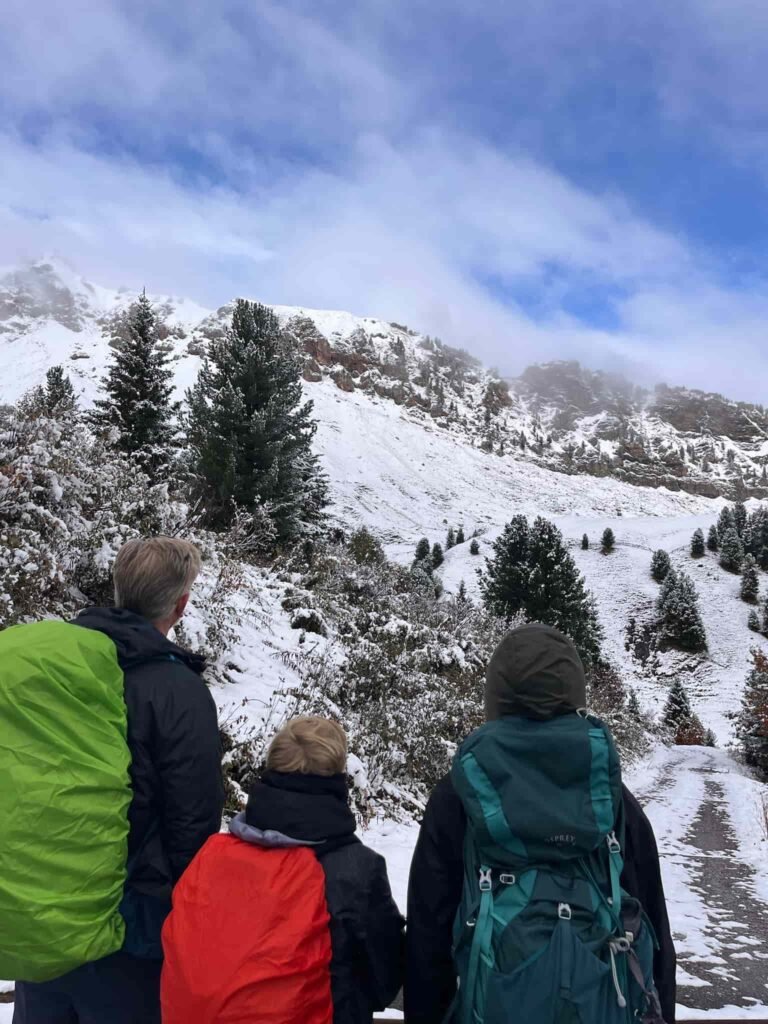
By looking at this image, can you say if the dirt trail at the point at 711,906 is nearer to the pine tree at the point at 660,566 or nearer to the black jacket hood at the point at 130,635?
the black jacket hood at the point at 130,635

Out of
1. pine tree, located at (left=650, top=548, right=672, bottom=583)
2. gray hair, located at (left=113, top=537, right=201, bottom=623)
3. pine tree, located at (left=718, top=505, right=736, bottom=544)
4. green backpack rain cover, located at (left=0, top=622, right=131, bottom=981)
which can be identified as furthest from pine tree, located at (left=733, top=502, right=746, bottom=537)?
green backpack rain cover, located at (left=0, top=622, right=131, bottom=981)

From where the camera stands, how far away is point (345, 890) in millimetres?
1614

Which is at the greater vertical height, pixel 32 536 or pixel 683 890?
pixel 32 536

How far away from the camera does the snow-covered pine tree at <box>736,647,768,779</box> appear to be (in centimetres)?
1778

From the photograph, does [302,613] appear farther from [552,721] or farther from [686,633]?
[686,633]

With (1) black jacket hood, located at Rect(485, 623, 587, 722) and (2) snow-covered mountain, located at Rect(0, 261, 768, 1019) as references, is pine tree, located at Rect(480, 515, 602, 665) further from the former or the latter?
(1) black jacket hood, located at Rect(485, 623, 587, 722)

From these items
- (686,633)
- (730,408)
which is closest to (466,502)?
(686,633)

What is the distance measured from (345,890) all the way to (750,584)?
4209 centimetres

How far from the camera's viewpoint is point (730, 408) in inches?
6216

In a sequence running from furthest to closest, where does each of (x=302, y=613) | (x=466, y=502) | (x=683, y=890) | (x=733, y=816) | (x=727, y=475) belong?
→ (x=727, y=475) < (x=466, y=502) < (x=733, y=816) < (x=302, y=613) < (x=683, y=890)

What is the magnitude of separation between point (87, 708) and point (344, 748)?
2.38 ft

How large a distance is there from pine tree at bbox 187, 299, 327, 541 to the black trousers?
11272 millimetres

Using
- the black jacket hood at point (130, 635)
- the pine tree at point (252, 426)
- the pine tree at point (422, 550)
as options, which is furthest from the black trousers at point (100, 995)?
the pine tree at point (422, 550)

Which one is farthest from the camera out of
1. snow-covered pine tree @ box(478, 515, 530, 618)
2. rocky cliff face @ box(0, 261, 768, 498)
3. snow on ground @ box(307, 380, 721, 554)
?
rocky cliff face @ box(0, 261, 768, 498)
